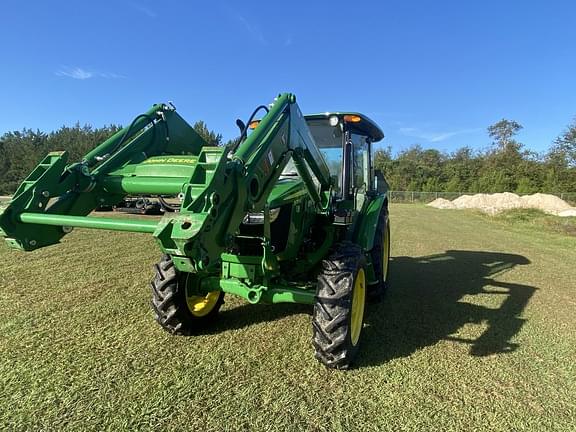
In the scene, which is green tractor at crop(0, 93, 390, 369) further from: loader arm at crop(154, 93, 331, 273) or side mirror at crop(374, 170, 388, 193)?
side mirror at crop(374, 170, 388, 193)

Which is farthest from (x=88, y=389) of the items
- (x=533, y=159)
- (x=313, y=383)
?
(x=533, y=159)

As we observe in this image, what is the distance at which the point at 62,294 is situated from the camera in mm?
5453

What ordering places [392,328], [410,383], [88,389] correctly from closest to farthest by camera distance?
[88,389] < [410,383] < [392,328]

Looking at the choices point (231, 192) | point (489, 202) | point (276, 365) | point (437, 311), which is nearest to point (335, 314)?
point (276, 365)

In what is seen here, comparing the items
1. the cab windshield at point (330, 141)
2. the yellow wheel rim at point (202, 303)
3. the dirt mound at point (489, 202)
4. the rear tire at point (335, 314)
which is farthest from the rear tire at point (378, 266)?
the dirt mound at point (489, 202)

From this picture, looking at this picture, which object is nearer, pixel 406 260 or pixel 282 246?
pixel 282 246

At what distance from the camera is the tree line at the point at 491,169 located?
4500 cm

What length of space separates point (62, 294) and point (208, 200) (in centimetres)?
411

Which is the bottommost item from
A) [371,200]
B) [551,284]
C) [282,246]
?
[551,284]

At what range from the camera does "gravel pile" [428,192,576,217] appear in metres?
30.9

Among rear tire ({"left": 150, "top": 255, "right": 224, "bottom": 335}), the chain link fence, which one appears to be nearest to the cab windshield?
rear tire ({"left": 150, "top": 255, "right": 224, "bottom": 335})

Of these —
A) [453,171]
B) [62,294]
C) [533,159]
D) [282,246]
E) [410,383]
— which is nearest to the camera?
[410,383]

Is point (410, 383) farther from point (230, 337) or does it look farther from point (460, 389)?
point (230, 337)

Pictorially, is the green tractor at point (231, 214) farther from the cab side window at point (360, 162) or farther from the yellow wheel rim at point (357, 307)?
the cab side window at point (360, 162)
